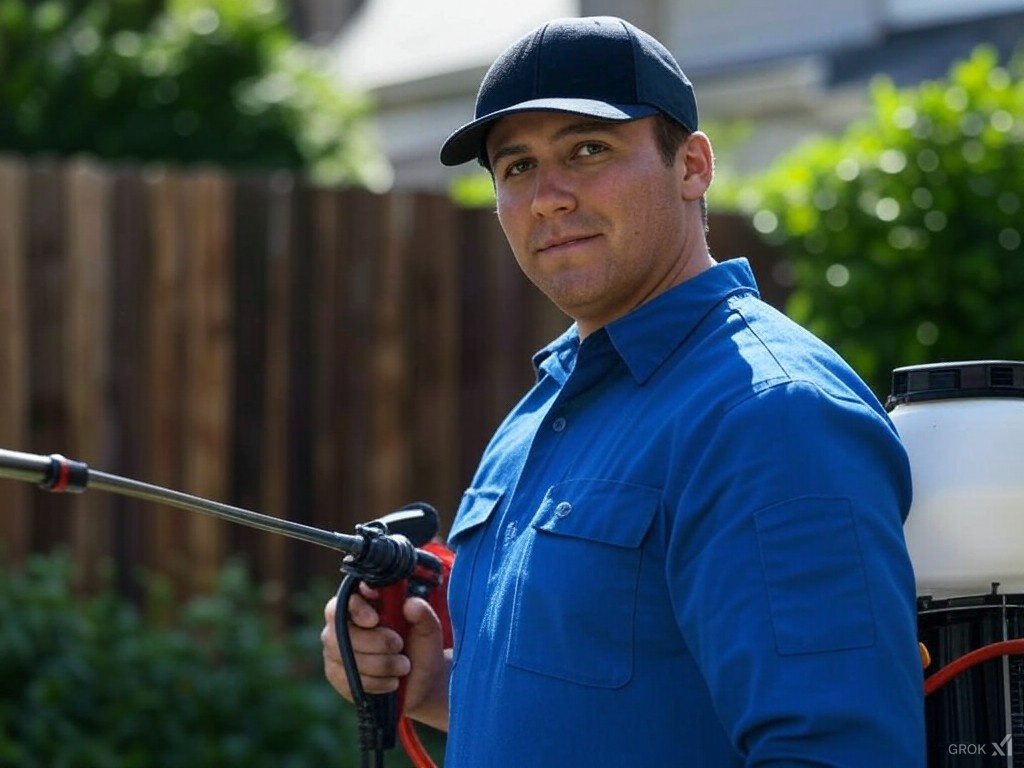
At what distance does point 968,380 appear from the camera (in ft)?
7.73

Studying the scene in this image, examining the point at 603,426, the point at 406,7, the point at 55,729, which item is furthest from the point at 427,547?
the point at 406,7

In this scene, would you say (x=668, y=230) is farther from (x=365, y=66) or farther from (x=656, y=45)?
(x=365, y=66)

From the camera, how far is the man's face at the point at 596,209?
7.81 ft

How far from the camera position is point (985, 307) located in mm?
5691

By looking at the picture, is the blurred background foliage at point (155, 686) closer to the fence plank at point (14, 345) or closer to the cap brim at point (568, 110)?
the fence plank at point (14, 345)

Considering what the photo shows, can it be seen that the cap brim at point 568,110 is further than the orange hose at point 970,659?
Yes

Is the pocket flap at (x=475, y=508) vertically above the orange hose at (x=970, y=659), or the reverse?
the pocket flap at (x=475, y=508)

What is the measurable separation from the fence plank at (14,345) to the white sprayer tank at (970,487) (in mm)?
4319

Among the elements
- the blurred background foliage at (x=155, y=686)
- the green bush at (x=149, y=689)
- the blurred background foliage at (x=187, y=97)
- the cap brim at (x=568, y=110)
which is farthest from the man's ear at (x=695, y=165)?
the blurred background foliage at (x=187, y=97)

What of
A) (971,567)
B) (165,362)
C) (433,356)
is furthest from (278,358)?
(971,567)

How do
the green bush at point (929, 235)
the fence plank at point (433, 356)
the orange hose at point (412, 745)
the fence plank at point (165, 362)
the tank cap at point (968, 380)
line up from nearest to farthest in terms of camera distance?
the tank cap at point (968, 380), the orange hose at point (412, 745), the green bush at point (929, 235), the fence plank at point (165, 362), the fence plank at point (433, 356)

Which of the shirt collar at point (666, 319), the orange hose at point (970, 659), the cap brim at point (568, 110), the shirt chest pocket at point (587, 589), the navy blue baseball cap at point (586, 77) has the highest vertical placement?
the navy blue baseball cap at point (586, 77)

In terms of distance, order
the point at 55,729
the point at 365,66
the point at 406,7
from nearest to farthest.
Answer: the point at 55,729 → the point at 365,66 → the point at 406,7

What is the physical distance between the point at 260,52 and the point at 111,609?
5.78 m
